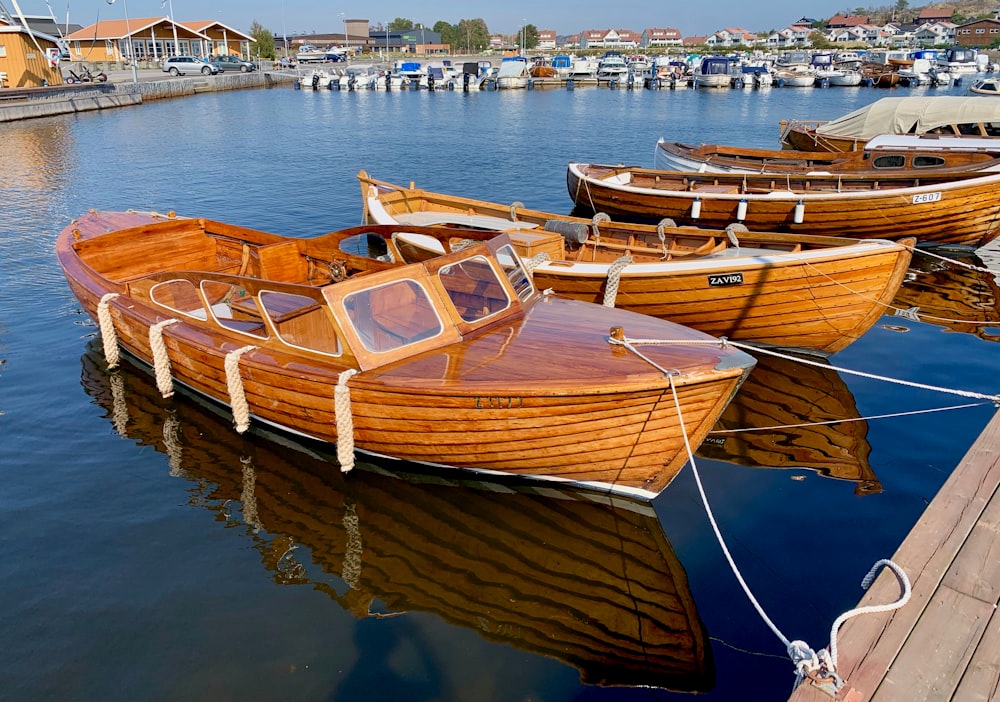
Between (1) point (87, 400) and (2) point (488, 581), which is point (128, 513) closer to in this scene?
(1) point (87, 400)

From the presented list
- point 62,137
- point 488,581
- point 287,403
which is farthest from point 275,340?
point 62,137

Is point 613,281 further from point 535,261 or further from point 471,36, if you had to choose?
point 471,36

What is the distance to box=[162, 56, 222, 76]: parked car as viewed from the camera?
76.9m

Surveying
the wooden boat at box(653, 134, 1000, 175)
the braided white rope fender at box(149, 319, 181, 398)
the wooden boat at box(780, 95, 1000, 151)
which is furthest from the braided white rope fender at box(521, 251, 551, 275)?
the wooden boat at box(780, 95, 1000, 151)

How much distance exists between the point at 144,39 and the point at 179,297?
303 feet

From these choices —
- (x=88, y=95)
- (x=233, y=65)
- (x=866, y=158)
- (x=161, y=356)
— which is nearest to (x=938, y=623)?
(x=161, y=356)

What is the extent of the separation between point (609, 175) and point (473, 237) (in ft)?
38.2

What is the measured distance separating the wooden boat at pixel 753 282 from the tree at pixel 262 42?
10558cm

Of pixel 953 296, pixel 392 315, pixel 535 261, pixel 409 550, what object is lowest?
pixel 409 550

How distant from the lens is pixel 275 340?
8.51 m

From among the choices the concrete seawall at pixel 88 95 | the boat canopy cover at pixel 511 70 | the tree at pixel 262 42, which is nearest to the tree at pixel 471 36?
the tree at pixel 262 42

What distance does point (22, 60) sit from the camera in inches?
2002

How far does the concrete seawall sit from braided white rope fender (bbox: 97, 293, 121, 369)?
42.0 meters

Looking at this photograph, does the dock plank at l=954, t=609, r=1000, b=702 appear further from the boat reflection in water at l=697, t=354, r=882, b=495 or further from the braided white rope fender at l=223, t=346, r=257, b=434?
the braided white rope fender at l=223, t=346, r=257, b=434
